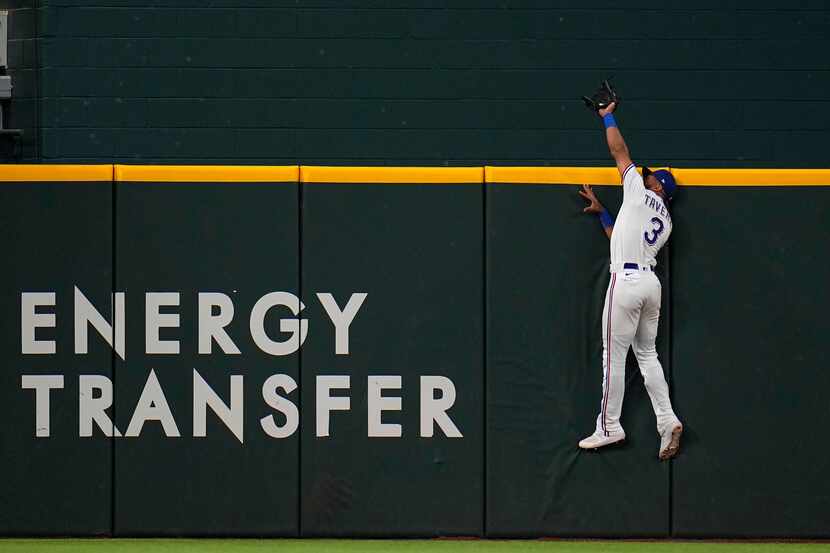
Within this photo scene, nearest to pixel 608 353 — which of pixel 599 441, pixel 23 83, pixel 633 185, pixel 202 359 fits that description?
pixel 599 441

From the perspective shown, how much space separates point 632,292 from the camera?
7383 millimetres

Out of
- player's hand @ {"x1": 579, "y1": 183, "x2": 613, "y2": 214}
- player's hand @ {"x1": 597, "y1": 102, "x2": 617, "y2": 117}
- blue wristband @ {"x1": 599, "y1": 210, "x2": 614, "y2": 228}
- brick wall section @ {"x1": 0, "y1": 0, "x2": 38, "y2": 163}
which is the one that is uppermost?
brick wall section @ {"x1": 0, "y1": 0, "x2": 38, "y2": 163}

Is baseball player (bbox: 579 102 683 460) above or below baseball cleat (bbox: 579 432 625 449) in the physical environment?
above

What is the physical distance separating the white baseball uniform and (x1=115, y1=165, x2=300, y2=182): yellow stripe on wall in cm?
198

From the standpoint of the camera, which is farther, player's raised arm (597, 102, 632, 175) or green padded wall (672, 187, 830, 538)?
green padded wall (672, 187, 830, 538)

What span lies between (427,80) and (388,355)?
323 cm

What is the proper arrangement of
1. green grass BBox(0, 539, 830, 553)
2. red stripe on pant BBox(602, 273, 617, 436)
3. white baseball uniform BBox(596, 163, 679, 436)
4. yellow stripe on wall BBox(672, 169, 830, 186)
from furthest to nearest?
yellow stripe on wall BBox(672, 169, 830, 186) < red stripe on pant BBox(602, 273, 617, 436) < white baseball uniform BBox(596, 163, 679, 436) < green grass BBox(0, 539, 830, 553)

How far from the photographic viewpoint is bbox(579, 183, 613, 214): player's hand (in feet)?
24.6

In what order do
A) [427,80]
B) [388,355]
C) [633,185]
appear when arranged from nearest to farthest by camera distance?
[633,185], [388,355], [427,80]

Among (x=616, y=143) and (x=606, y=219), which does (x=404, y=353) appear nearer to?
(x=606, y=219)

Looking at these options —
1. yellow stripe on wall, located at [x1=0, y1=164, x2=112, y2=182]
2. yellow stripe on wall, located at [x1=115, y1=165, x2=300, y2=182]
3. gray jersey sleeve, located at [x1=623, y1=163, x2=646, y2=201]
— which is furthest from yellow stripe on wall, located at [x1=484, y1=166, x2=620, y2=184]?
yellow stripe on wall, located at [x1=0, y1=164, x2=112, y2=182]

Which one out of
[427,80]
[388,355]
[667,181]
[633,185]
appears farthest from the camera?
[427,80]

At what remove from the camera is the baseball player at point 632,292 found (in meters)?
7.34

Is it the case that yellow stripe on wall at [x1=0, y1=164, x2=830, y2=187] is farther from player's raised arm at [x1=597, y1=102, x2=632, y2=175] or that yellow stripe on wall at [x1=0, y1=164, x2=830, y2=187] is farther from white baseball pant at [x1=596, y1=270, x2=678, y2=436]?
white baseball pant at [x1=596, y1=270, x2=678, y2=436]
